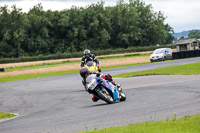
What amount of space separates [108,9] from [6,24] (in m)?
33.5

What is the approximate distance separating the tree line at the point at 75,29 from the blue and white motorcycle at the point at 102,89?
270 feet

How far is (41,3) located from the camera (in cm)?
11669

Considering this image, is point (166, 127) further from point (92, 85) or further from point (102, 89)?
point (102, 89)

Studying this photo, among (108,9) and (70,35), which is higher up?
(108,9)

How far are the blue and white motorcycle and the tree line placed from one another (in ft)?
270

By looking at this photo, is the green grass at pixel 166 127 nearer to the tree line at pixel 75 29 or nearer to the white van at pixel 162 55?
the white van at pixel 162 55

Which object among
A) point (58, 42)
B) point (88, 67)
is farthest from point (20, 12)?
point (88, 67)

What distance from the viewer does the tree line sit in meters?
97.2

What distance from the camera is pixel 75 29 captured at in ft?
333

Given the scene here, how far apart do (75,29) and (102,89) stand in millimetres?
90149

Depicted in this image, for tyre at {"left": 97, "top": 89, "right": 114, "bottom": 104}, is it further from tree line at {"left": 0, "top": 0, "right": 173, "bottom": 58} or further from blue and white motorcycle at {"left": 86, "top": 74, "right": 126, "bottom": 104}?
tree line at {"left": 0, "top": 0, "right": 173, "bottom": 58}

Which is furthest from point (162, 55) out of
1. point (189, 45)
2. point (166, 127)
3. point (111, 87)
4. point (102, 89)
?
point (166, 127)

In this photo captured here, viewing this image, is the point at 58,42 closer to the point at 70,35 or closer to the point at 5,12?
the point at 70,35

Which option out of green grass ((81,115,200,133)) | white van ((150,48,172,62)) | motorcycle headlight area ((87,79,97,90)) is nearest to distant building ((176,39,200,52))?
white van ((150,48,172,62))
